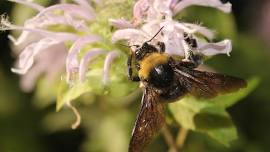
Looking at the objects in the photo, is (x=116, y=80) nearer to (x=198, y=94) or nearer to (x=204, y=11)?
(x=198, y=94)

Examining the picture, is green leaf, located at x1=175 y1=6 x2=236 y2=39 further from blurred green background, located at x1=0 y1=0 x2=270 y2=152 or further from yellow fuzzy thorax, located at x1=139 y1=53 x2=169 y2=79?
yellow fuzzy thorax, located at x1=139 y1=53 x2=169 y2=79

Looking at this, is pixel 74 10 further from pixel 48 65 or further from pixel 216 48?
pixel 48 65

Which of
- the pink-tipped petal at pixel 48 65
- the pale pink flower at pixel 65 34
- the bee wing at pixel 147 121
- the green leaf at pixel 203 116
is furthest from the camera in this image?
the pink-tipped petal at pixel 48 65

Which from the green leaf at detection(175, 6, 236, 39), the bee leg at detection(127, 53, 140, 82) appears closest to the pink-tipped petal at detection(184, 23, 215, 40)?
the bee leg at detection(127, 53, 140, 82)

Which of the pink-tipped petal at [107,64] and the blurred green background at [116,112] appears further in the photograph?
the blurred green background at [116,112]

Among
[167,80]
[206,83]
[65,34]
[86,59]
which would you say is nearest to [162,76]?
[167,80]

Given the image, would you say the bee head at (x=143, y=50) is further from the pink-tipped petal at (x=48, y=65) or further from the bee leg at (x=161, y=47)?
the pink-tipped petal at (x=48, y=65)

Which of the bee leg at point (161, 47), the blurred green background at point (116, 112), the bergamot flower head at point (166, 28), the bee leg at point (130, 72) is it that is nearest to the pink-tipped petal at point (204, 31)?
the bergamot flower head at point (166, 28)
